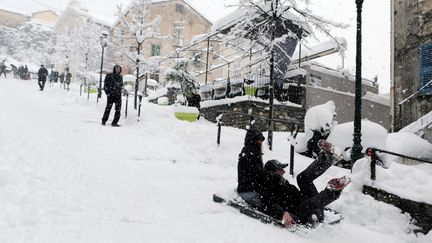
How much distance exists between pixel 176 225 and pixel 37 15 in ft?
274

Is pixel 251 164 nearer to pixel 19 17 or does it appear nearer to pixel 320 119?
pixel 320 119

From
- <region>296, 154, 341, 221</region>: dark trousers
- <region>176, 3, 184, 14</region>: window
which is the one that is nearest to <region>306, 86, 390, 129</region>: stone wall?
<region>296, 154, 341, 221</region>: dark trousers

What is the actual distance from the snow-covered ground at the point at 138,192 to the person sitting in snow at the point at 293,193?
10.2 inches

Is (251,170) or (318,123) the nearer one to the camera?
(251,170)

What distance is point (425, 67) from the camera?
37.7ft

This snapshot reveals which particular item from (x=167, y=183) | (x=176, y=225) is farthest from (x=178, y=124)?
(x=176, y=225)

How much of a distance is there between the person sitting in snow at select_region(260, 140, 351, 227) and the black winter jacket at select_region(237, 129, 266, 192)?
0.15 meters

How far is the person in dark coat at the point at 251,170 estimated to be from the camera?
193 inches

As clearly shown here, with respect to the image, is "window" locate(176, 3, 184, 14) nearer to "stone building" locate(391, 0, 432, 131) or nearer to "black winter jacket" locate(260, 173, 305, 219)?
"stone building" locate(391, 0, 432, 131)

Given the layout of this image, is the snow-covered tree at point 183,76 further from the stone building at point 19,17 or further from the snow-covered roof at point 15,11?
the snow-covered roof at point 15,11

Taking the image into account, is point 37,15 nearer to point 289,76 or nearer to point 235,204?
point 289,76

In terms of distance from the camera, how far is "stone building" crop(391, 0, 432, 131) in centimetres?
1151

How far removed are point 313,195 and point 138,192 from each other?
2.55m

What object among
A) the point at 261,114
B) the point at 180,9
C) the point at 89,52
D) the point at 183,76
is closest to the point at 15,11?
the point at 89,52
